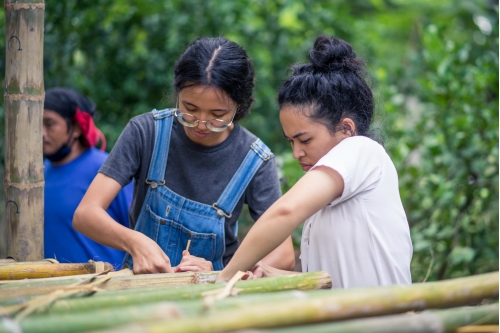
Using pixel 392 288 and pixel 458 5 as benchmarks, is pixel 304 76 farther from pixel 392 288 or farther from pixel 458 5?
pixel 458 5

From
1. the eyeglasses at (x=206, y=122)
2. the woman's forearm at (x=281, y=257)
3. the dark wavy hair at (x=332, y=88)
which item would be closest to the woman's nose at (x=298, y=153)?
the dark wavy hair at (x=332, y=88)

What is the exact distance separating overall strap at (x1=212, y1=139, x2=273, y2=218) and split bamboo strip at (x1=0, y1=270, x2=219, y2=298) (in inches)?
24.5

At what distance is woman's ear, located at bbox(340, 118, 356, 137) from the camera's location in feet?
7.76

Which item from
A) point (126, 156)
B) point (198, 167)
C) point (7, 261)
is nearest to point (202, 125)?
point (198, 167)

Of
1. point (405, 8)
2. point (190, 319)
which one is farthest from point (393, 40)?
point (190, 319)

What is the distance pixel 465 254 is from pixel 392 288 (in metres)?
3.14

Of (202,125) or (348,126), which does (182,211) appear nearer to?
(202,125)

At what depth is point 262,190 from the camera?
2.82 metres

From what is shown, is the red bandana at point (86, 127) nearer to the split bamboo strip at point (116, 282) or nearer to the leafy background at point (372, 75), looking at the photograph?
the leafy background at point (372, 75)

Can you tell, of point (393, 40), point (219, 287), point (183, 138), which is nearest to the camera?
point (219, 287)

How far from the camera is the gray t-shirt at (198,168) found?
109 inches

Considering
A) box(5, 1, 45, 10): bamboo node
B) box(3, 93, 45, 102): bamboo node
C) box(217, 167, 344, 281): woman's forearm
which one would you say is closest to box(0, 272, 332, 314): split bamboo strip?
box(217, 167, 344, 281): woman's forearm

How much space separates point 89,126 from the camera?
4.07m

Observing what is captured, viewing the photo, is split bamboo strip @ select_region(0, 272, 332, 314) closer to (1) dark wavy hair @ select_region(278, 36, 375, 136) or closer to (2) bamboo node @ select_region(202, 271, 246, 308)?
(2) bamboo node @ select_region(202, 271, 246, 308)
